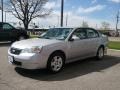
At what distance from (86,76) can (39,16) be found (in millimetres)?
32387

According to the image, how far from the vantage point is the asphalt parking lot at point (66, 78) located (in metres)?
5.99

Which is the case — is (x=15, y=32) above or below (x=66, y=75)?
above

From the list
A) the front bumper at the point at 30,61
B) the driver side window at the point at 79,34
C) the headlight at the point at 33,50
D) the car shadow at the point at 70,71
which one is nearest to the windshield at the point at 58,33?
the driver side window at the point at 79,34

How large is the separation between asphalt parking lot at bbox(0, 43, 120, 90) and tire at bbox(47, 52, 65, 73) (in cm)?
17

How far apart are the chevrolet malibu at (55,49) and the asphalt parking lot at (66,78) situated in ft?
1.09

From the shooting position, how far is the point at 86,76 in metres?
7.15

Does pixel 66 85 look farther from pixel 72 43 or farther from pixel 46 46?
pixel 72 43

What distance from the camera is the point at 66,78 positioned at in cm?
687

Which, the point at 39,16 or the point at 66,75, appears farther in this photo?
the point at 39,16

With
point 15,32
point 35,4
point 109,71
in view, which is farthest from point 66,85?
point 35,4

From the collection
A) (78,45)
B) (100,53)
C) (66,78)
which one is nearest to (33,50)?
(66,78)

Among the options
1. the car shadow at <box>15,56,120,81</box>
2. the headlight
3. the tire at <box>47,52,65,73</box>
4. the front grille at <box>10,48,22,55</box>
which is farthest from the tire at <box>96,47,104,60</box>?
the front grille at <box>10,48,22,55</box>

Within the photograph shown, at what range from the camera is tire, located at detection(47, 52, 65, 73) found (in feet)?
23.9

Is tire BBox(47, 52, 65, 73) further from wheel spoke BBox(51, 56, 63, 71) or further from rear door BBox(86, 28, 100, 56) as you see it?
rear door BBox(86, 28, 100, 56)
